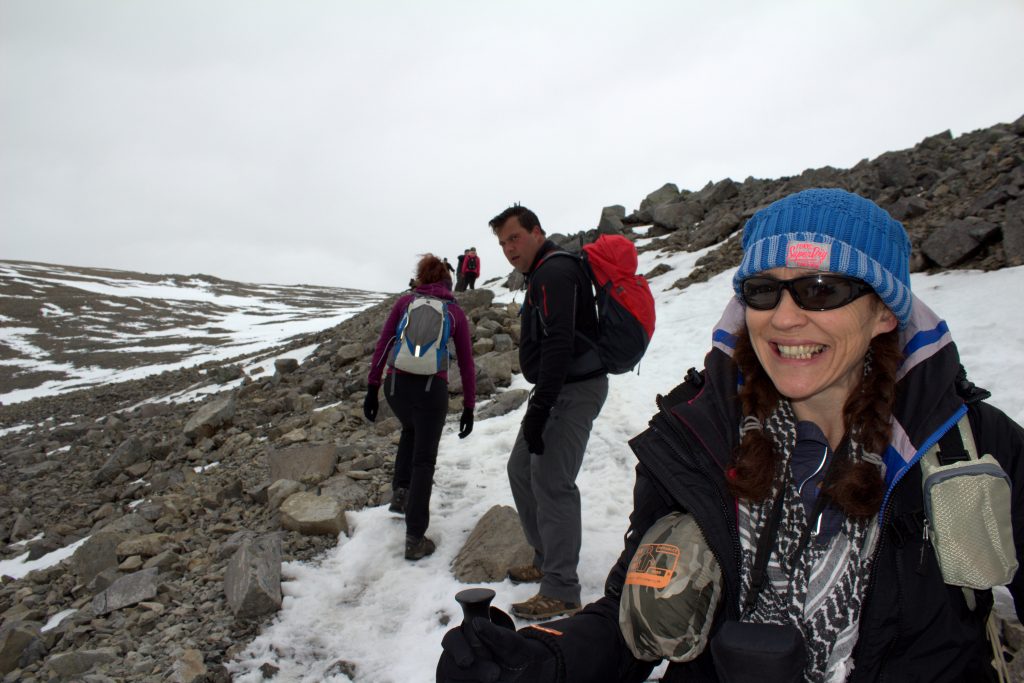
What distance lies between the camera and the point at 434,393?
4992mm

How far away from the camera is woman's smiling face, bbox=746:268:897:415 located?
68.3 inches

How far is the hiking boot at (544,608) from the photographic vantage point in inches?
155

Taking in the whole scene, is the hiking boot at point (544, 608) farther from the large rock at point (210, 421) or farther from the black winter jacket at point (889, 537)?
the large rock at point (210, 421)

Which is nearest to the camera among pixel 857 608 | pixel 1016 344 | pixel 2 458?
pixel 857 608

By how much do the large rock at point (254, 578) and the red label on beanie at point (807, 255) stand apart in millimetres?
4498

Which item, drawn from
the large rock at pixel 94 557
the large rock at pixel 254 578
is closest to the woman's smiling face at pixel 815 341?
the large rock at pixel 254 578

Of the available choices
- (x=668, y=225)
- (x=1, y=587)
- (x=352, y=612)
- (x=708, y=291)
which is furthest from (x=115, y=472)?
(x=668, y=225)

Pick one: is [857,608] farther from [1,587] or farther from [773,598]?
[1,587]

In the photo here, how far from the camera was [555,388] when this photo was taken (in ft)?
12.2

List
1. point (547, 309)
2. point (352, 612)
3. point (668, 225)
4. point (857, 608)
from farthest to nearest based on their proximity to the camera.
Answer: point (668, 225), point (352, 612), point (547, 309), point (857, 608)

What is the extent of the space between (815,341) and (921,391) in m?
0.34

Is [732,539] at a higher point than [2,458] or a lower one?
higher

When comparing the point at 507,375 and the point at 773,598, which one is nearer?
the point at 773,598

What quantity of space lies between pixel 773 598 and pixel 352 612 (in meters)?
3.80
